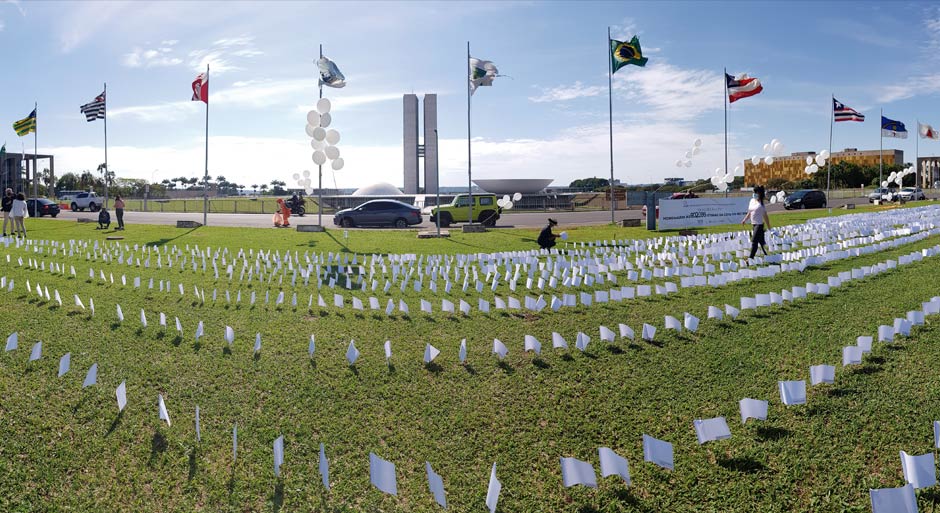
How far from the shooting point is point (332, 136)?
20.7m

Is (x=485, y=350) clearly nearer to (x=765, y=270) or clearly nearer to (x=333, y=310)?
(x=333, y=310)

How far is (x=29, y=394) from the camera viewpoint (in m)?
5.27

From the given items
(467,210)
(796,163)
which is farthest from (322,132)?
(796,163)

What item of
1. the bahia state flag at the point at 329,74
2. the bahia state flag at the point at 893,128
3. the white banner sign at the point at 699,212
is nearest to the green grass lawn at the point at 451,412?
the white banner sign at the point at 699,212

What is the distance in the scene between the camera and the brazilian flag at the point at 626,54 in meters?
23.6

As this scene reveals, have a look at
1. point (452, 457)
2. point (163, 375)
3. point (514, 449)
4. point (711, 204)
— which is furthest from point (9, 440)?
point (711, 204)

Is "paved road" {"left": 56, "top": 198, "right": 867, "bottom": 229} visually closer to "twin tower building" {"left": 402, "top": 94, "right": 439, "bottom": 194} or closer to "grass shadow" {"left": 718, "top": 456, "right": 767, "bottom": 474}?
"grass shadow" {"left": 718, "top": 456, "right": 767, "bottom": 474}

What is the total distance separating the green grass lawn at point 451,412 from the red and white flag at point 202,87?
20.0m

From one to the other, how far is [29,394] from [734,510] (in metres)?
5.45

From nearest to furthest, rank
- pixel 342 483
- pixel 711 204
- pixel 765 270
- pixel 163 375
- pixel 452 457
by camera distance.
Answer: pixel 342 483
pixel 452 457
pixel 163 375
pixel 765 270
pixel 711 204

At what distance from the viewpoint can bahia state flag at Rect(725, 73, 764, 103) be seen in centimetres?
2781

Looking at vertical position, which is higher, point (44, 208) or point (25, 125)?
point (25, 125)

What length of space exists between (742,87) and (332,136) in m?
18.4

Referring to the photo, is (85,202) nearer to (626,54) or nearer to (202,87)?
(202,87)
